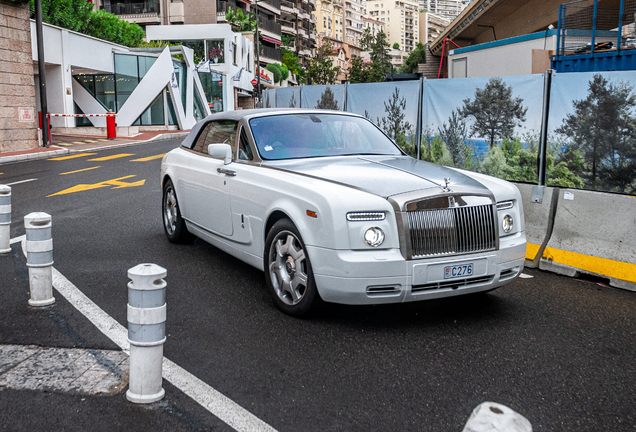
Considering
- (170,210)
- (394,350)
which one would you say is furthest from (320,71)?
(394,350)

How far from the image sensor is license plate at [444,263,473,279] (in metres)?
4.53

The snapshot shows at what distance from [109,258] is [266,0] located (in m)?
85.4

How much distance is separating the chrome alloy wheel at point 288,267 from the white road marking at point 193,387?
3.82ft

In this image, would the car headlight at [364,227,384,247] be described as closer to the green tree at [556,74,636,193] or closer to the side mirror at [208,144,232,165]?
the side mirror at [208,144,232,165]

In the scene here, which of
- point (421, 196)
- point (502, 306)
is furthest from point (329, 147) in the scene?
point (502, 306)

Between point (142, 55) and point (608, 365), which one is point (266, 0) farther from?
point (608, 365)

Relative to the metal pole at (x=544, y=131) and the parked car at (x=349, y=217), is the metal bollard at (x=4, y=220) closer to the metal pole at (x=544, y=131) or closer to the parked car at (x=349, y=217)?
the parked car at (x=349, y=217)

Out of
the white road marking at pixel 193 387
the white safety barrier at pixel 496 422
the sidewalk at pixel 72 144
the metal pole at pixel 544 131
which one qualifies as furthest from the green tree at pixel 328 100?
the white safety barrier at pixel 496 422

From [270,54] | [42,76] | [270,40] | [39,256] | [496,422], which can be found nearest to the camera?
[496,422]

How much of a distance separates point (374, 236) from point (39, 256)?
2720mm

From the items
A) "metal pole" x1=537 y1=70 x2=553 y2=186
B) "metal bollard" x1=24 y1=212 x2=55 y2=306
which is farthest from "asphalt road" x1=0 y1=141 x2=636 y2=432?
"metal pole" x1=537 y1=70 x2=553 y2=186

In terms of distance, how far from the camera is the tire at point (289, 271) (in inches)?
187

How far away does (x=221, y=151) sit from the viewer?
5.97 metres

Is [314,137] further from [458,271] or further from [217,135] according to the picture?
[458,271]
